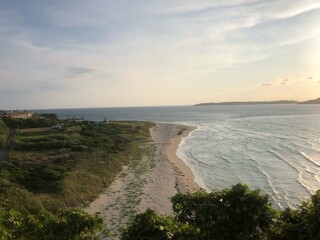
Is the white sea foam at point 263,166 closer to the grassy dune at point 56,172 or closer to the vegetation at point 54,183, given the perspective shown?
the vegetation at point 54,183

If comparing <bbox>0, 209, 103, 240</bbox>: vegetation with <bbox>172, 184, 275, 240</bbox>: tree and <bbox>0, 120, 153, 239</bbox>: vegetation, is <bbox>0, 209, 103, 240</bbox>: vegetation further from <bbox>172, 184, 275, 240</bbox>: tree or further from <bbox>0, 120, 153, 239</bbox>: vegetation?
<bbox>172, 184, 275, 240</bbox>: tree

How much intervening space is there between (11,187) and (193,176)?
65.8ft

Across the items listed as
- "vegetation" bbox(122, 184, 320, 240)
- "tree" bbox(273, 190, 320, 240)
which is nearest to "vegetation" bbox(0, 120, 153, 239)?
"vegetation" bbox(122, 184, 320, 240)

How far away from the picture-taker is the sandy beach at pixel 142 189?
2491cm

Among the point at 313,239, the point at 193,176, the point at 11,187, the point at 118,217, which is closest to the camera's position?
the point at 313,239

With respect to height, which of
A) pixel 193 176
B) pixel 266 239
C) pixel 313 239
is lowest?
pixel 193 176

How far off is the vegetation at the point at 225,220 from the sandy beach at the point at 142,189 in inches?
437

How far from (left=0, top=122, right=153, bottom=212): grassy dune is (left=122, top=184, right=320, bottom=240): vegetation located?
15431mm

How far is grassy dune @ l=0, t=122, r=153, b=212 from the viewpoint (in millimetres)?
24969

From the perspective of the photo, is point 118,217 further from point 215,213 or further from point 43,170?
point 215,213

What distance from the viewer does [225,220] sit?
9828 mm

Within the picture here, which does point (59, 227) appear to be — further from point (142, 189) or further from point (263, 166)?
point (263, 166)

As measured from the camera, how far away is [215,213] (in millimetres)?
9859

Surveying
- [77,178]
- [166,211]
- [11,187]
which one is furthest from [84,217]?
[77,178]
